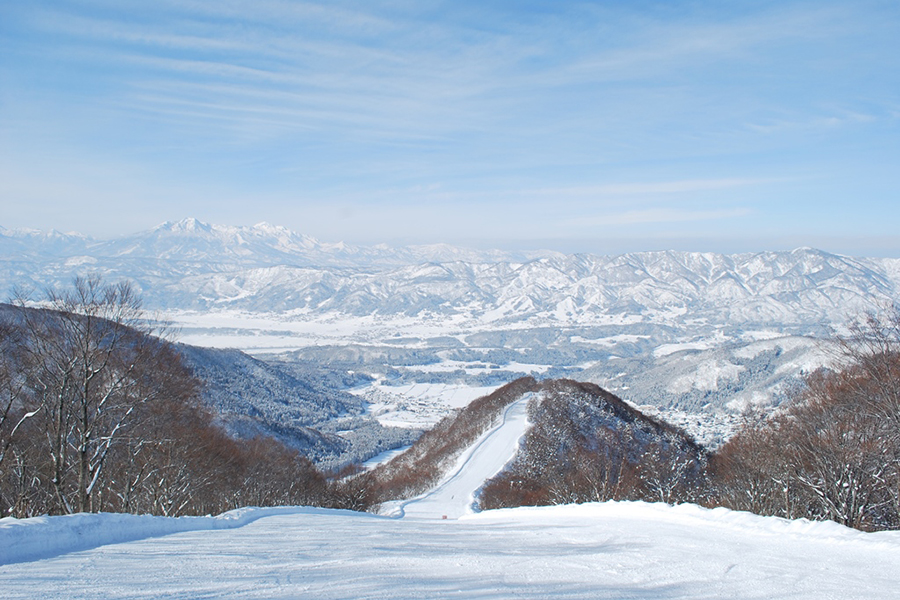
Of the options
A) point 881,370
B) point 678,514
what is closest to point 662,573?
point 678,514

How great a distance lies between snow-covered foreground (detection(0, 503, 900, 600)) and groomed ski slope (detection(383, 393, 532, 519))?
23.7m

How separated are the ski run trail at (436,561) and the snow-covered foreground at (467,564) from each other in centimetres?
2

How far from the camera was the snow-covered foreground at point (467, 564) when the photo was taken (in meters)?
5.28

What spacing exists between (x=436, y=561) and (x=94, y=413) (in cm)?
1795

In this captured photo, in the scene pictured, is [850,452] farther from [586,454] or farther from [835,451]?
[586,454]

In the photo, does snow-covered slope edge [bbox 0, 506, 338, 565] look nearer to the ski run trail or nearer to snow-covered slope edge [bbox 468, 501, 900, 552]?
the ski run trail

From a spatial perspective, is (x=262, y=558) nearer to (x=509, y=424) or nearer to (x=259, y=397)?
(x=509, y=424)

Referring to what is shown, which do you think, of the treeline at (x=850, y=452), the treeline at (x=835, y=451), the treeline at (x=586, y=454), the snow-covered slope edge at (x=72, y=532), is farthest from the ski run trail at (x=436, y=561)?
the treeline at (x=586, y=454)

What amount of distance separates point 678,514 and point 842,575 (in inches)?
218

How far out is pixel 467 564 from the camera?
6738 millimetres

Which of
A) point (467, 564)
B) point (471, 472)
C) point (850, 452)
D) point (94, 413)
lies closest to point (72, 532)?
point (467, 564)

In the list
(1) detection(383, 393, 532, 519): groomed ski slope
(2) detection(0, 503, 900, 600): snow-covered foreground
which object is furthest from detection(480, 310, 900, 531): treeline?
(1) detection(383, 393, 532, 519): groomed ski slope

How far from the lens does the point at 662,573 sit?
21.5 ft

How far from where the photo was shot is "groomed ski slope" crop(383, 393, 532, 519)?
→ 125 feet
